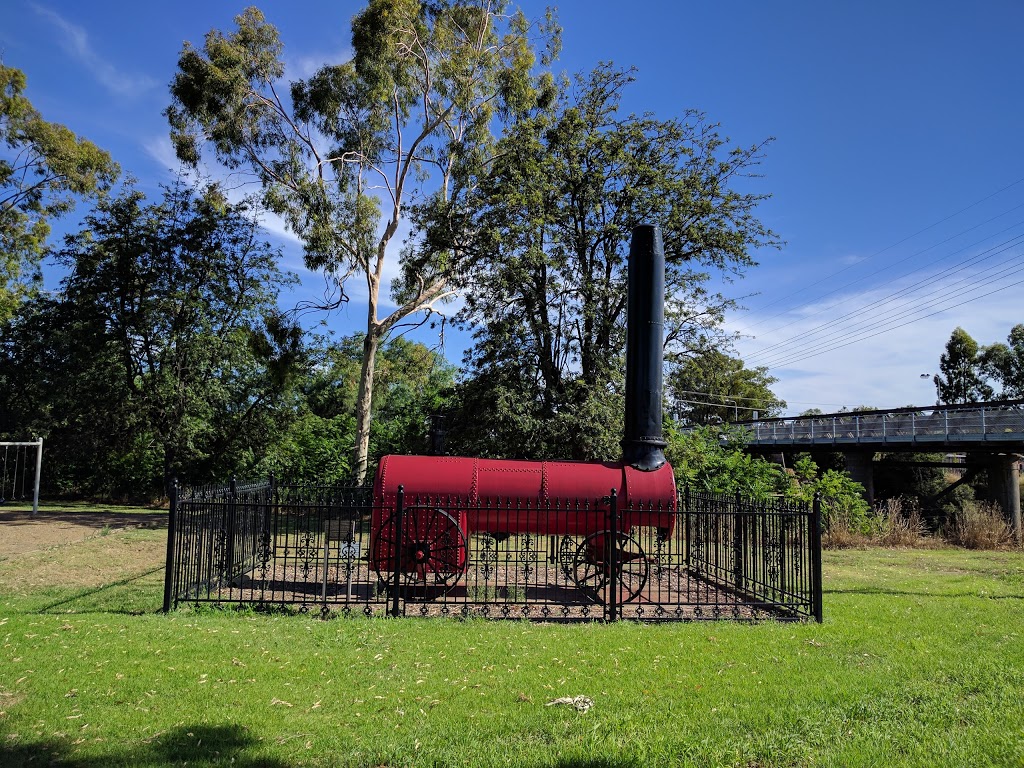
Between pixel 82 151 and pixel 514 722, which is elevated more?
pixel 82 151

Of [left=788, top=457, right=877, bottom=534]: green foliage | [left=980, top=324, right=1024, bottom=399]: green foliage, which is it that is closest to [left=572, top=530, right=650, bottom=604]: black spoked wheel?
[left=788, top=457, right=877, bottom=534]: green foliage

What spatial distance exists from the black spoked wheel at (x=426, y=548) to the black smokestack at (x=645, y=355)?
281 cm

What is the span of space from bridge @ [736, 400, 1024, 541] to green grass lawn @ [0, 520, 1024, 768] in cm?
1414

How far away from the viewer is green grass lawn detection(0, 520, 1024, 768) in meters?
3.98

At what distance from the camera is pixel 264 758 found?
3.82 metres

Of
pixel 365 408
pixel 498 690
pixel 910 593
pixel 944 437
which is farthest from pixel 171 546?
pixel 944 437

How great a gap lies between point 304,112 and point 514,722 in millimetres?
23088

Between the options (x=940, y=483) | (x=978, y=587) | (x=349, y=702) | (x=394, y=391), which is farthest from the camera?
(x=394, y=391)

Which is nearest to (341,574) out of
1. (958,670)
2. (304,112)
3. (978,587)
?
(958,670)

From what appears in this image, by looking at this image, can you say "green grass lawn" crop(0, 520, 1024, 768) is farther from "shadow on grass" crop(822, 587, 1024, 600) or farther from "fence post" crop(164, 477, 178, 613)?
"shadow on grass" crop(822, 587, 1024, 600)

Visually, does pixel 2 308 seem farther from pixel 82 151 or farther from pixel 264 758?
pixel 264 758

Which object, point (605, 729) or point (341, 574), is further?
point (341, 574)

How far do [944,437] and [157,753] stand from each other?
27766 millimetres

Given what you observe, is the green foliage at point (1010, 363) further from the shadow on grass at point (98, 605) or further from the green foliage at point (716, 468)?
the shadow on grass at point (98, 605)
